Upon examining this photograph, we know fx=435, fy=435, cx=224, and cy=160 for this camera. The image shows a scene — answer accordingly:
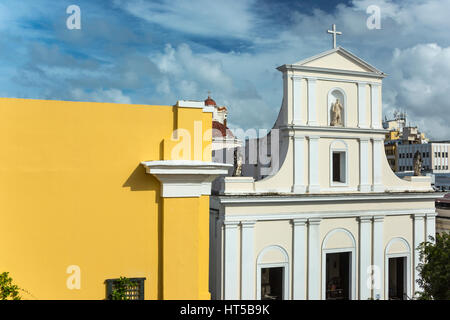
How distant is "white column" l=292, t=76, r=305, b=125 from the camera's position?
53.7ft

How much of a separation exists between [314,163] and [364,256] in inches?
166

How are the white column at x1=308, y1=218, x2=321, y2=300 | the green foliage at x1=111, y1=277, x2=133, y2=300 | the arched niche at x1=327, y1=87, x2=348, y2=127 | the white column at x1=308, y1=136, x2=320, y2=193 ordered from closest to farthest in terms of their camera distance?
1. the green foliage at x1=111, y1=277, x2=133, y2=300
2. the white column at x1=308, y1=218, x2=321, y2=300
3. the white column at x1=308, y1=136, x2=320, y2=193
4. the arched niche at x1=327, y1=87, x2=348, y2=127

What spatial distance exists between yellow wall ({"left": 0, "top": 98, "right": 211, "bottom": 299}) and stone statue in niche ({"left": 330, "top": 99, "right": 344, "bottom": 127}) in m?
10.2

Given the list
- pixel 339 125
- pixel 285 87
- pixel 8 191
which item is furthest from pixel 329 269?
pixel 8 191

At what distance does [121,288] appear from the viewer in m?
7.61

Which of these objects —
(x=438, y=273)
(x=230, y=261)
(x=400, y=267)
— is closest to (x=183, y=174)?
(x=438, y=273)

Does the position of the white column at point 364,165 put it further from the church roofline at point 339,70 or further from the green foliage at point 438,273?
the green foliage at point 438,273

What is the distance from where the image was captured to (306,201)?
53.2 feet

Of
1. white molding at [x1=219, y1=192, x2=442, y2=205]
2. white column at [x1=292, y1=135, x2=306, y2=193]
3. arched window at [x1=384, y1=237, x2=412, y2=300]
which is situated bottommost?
arched window at [x1=384, y1=237, x2=412, y2=300]

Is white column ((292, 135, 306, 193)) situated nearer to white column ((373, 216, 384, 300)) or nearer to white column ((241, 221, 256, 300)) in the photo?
white column ((241, 221, 256, 300))

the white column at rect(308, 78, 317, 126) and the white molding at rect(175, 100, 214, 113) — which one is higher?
the white column at rect(308, 78, 317, 126)

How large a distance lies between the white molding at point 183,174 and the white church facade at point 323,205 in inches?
284

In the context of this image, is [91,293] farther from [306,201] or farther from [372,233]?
[372,233]

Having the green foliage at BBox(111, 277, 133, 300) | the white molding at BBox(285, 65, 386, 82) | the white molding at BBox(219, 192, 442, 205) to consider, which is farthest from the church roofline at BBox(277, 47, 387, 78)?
the green foliage at BBox(111, 277, 133, 300)
